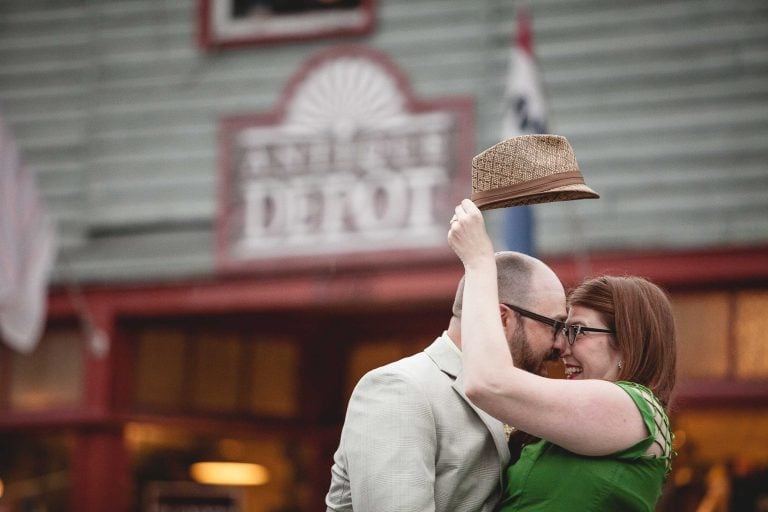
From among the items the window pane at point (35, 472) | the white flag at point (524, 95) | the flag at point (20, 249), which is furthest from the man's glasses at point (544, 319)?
the window pane at point (35, 472)

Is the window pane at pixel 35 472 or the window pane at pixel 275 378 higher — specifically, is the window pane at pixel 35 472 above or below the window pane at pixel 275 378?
below

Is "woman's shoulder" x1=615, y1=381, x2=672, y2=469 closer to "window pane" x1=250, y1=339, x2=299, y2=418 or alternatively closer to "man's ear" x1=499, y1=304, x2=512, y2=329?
"man's ear" x1=499, y1=304, x2=512, y2=329

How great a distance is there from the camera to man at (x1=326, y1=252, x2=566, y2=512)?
289 cm

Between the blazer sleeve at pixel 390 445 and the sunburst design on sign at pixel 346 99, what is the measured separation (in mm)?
5187

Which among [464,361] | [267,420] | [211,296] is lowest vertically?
[267,420]

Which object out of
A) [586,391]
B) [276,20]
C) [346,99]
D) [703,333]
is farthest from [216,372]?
[586,391]

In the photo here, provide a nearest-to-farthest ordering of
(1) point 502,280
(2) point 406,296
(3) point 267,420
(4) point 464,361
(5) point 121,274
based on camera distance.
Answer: (4) point 464,361, (1) point 502,280, (2) point 406,296, (5) point 121,274, (3) point 267,420

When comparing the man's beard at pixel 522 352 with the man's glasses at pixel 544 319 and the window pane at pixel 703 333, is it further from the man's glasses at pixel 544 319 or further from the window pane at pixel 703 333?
the window pane at pixel 703 333

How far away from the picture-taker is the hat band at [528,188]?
3014 millimetres

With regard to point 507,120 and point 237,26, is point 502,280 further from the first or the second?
point 237,26

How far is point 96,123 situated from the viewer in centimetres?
876

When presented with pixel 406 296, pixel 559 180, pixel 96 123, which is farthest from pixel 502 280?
pixel 96 123

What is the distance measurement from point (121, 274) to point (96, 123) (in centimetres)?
110

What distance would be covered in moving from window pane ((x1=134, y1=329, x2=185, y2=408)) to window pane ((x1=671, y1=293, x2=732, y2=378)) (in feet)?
11.5
